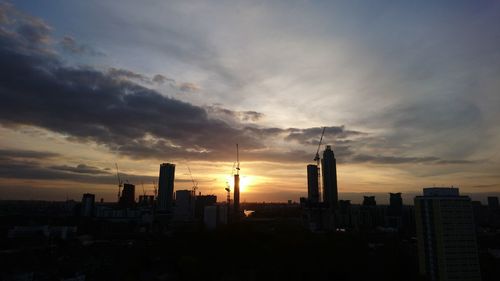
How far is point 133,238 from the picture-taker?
3406 inches

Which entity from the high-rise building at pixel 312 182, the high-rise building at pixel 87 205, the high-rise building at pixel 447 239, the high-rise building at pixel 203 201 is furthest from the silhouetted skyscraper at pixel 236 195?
the high-rise building at pixel 447 239

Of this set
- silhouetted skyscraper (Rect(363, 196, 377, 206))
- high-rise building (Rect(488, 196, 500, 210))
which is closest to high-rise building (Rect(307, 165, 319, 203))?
silhouetted skyscraper (Rect(363, 196, 377, 206))

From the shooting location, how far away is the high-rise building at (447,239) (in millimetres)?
41562

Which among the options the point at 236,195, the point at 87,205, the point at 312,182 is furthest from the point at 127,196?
the point at 312,182

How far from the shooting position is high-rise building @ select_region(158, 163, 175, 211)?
416 feet

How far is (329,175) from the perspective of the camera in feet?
378

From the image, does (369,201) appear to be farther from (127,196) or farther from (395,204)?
(127,196)

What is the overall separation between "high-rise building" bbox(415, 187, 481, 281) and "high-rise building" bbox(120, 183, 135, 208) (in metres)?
131

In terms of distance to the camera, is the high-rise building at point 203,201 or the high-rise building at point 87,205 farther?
the high-rise building at point 203,201

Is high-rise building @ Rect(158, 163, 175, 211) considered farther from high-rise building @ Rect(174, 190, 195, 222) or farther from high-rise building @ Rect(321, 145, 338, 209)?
high-rise building @ Rect(321, 145, 338, 209)

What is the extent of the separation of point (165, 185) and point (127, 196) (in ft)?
116

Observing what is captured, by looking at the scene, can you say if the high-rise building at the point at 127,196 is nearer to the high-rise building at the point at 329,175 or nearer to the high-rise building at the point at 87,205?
the high-rise building at the point at 87,205

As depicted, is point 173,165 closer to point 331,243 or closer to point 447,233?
point 331,243

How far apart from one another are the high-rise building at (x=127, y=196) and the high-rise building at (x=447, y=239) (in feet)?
430
